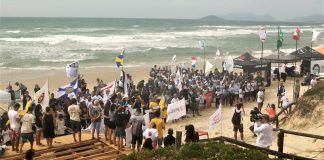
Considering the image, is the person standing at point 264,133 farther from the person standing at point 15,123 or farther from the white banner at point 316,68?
the white banner at point 316,68

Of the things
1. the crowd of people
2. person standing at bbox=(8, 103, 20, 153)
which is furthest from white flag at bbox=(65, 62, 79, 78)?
person standing at bbox=(8, 103, 20, 153)

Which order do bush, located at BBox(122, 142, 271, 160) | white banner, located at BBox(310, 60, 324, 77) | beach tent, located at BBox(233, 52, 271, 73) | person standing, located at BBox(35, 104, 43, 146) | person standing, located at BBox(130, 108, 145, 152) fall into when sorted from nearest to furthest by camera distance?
bush, located at BBox(122, 142, 271, 160)
person standing, located at BBox(130, 108, 145, 152)
person standing, located at BBox(35, 104, 43, 146)
white banner, located at BBox(310, 60, 324, 77)
beach tent, located at BBox(233, 52, 271, 73)

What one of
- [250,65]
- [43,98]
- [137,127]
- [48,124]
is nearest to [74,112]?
[48,124]

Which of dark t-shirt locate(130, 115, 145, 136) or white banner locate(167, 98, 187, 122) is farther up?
dark t-shirt locate(130, 115, 145, 136)

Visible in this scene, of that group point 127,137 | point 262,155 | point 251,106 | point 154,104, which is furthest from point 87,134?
point 251,106

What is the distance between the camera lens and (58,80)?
29.2 m

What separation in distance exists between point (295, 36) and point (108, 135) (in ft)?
49.3

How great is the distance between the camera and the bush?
6824 millimetres

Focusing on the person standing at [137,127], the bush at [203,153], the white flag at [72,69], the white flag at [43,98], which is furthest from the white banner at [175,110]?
the bush at [203,153]

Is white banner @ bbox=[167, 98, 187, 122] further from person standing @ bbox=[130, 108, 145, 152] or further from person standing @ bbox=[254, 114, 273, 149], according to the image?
person standing @ bbox=[254, 114, 273, 149]

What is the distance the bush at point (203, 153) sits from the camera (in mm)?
6824

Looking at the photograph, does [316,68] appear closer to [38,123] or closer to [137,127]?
[137,127]

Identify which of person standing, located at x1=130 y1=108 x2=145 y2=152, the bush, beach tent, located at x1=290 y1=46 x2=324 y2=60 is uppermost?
beach tent, located at x1=290 y1=46 x2=324 y2=60

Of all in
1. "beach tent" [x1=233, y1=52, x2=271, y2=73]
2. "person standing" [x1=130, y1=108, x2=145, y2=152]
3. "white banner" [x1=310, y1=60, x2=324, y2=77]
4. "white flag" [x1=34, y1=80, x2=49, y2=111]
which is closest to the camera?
"person standing" [x1=130, y1=108, x2=145, y2=152]
